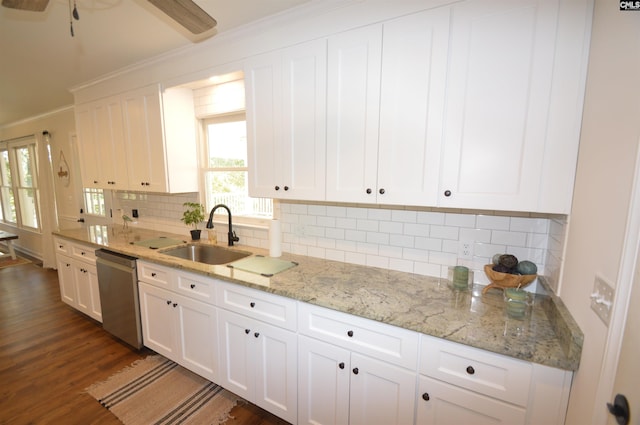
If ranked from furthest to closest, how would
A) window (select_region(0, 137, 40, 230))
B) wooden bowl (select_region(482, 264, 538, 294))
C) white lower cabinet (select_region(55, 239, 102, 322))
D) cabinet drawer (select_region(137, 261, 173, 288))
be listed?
window (select_region(0, 137, 40, 230)) → white lower cabinet (select_region(55, 239, 102, 322)) → cabinet drawer (select_region(137, 261, 173, 288)) → wooden bowl (select_region(482, 264, 538, 294))

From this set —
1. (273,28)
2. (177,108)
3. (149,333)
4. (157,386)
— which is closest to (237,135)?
(177,108)

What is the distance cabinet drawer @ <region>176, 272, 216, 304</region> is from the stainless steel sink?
44 cm

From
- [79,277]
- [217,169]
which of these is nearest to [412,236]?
[217,169]

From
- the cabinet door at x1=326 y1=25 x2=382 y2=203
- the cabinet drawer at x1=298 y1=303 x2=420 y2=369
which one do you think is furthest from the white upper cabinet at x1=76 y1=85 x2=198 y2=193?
the cabinet drawer at x1=298 y1=303 x2=420 y2=369

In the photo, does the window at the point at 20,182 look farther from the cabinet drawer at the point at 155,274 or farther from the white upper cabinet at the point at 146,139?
the cabinet drawer at the point at 155,274

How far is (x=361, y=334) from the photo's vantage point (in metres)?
1.34

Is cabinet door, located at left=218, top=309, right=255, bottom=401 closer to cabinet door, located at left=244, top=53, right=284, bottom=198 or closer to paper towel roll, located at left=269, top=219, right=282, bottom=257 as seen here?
paper towel roll, located at left=269, top=219, right=282, bottom=257

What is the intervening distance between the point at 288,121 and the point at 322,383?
5.13 feet

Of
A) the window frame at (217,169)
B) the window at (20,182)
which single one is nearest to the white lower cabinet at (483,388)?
the window frame at (217,169)

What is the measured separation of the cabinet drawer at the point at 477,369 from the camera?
104 cm

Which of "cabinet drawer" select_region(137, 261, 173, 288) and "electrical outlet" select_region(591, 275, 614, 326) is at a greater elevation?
"electrical outlet" select_region(591, 275, 614, 326)

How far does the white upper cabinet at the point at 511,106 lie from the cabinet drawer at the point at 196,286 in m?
1.64

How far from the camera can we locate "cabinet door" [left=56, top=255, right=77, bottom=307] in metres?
2.98

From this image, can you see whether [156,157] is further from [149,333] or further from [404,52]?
[404,52]
